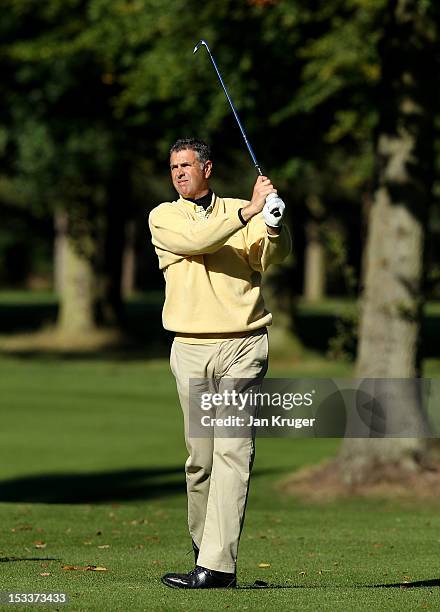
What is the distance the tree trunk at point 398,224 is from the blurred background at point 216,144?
14 mm

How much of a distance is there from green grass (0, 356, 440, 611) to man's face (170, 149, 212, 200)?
1946 millimetres

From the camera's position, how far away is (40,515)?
11172mm

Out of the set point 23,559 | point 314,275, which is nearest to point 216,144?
point 23,559

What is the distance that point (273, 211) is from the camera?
6871 mm

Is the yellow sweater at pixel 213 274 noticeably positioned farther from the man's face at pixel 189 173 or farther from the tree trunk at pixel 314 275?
the tree trunk at pixel 314 275

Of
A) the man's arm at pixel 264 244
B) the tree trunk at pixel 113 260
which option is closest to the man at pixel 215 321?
the man's arm at pixel 264 244

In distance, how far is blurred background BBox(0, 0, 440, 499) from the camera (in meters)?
14.7

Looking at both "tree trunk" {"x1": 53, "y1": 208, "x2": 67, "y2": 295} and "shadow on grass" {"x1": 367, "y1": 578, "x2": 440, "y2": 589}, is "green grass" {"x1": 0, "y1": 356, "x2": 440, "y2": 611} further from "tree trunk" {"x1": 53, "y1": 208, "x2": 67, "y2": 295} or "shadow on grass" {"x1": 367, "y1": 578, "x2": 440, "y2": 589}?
"tree trunk" {"x1": 53, "y1": 208, "x2": 67, "y2": 295}

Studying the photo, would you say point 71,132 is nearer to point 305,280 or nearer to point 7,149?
point 7,149

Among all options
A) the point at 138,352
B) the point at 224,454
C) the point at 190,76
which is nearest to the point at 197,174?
the point at 224,454

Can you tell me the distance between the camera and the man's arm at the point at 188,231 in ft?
22.7

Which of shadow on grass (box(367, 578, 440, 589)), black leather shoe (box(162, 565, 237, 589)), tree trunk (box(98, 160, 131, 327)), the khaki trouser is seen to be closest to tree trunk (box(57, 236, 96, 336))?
tree trunk (box(98, 160, 131, 327))

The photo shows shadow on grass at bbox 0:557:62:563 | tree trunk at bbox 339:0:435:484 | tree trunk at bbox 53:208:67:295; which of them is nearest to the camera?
shadow on grass at bbox 0:557:62:563

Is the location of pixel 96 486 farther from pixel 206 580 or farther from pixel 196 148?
pixel 196 148
